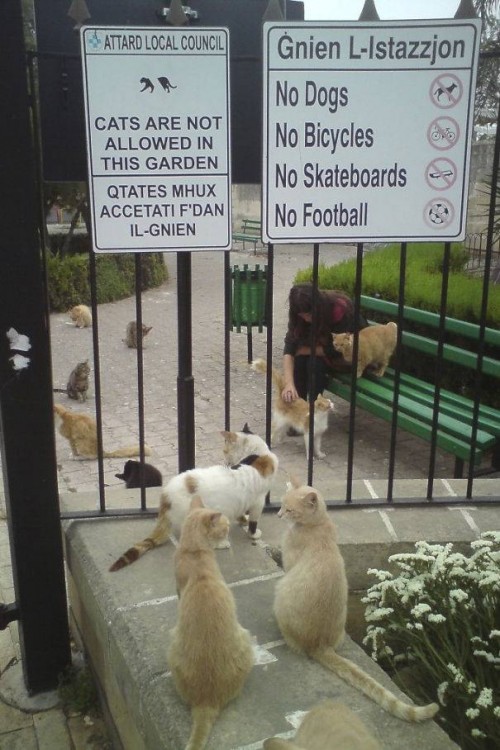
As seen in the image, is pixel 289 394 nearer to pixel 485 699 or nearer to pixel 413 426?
pixel 413 426

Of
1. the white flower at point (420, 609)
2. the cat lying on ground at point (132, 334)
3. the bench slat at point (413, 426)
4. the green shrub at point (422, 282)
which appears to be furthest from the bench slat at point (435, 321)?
the cat lying on ground at point (132, 334)

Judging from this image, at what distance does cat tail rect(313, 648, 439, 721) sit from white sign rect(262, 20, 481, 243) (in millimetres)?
1528

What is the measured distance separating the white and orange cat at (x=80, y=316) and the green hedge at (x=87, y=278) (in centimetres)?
47

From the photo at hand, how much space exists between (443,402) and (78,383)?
14.3ft

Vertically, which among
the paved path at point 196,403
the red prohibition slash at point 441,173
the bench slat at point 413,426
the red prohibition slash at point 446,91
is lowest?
the paved path at point 196,403

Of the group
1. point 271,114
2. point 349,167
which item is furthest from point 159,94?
point 349,167

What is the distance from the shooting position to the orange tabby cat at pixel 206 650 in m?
1.98

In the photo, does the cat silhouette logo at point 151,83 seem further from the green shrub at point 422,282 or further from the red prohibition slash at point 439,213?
the green shrub at point 422,282

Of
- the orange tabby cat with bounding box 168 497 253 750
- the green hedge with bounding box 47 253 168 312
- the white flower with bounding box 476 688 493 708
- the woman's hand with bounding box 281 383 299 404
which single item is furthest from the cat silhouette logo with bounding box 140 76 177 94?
the green hedge with bounding box 47 253 168 312

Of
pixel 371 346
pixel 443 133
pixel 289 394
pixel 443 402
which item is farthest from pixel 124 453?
pixel 443 133

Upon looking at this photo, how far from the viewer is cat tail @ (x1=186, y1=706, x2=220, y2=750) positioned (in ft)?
6.18

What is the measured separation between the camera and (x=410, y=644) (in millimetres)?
2666

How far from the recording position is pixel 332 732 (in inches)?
63.6

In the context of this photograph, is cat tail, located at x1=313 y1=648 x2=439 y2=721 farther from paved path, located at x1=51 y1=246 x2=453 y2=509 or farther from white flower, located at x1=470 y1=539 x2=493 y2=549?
paved path, located at x1=51 y1=246 x2=453 y2=509
